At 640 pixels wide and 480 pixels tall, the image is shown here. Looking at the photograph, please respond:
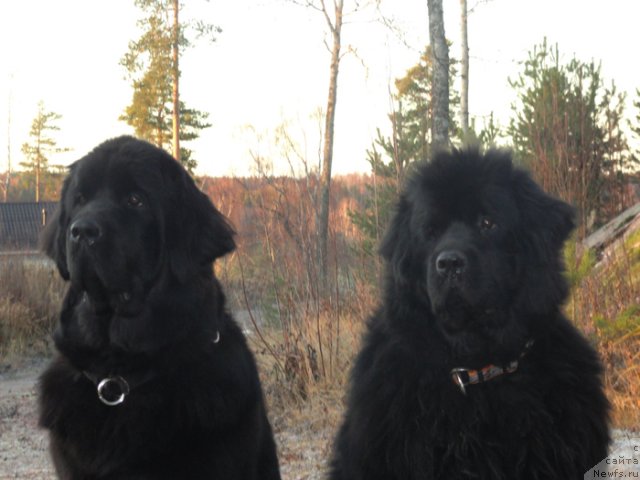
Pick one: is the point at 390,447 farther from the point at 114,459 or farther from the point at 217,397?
the point at 114,459

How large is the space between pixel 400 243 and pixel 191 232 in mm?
936

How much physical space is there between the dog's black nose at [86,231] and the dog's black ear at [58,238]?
1.10 ft

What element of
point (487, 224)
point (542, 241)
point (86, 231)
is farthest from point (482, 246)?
point (86, 231)

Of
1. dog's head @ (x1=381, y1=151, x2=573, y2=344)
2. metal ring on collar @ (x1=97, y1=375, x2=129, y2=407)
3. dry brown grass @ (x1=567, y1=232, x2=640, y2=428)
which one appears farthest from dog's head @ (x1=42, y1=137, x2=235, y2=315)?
dry brown grass @ (x1=567, y1=232, x2=640, y2=428)

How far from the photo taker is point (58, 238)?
3.40 m

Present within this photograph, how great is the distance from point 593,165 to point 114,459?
28.6 feet

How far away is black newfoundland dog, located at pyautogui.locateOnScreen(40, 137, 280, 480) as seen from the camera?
10.0 feet

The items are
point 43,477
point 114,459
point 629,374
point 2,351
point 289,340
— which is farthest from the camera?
point 2,351

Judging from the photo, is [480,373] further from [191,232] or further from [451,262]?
[191,232]

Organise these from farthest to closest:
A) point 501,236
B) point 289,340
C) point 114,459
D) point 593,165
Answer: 1. point 593,165
2. point 289,340
3. point 501,236
4. point 114,459

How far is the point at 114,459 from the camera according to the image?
3.02 meters

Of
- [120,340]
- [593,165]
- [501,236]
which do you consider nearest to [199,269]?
[120,340]

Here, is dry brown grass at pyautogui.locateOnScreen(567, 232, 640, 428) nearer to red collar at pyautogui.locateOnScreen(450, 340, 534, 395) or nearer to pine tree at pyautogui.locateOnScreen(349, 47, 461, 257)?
pine tree at pyautogui.locateOnScreen(349, 47, 461, 257)

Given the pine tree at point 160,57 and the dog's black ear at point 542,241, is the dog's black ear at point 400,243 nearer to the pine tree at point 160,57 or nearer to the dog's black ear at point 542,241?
the dog's black ear at point 542,241
